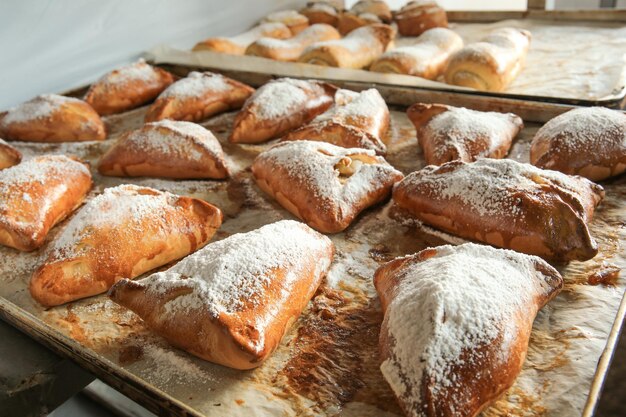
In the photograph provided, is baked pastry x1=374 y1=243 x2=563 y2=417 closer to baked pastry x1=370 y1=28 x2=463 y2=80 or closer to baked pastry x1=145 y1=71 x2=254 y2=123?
baked pastry x1=145 y1=71 x2=254 y2=123

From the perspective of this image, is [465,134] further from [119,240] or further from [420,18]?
[420,18]

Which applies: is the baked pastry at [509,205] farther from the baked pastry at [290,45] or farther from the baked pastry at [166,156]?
the baked pastry at [290,45]

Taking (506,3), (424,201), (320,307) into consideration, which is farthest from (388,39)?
(506,3)

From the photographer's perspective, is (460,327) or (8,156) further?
(8,156)

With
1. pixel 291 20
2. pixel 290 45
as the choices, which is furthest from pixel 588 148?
pixel 291 20

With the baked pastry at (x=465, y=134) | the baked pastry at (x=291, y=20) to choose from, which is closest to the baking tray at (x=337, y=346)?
the baked pastry at (x=465, y=134)

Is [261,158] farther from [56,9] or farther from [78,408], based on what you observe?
[56,9]
